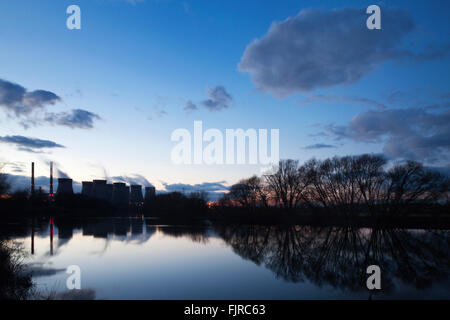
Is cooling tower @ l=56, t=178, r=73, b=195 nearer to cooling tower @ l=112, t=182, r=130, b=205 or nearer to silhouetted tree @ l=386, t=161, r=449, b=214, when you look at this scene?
cooling tower @ l=112, t=182, r=130, b=205

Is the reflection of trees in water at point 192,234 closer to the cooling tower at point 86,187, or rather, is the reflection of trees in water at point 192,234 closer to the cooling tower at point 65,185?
the cooling tower at point 65,185

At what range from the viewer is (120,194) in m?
177

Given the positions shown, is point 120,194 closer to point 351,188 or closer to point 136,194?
point 136,194

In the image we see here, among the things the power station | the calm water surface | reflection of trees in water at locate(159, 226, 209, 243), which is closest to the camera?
the calm water surface

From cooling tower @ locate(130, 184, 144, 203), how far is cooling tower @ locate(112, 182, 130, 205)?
6330 millimetres

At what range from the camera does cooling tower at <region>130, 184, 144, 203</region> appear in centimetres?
18775

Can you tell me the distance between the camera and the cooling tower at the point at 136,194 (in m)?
188

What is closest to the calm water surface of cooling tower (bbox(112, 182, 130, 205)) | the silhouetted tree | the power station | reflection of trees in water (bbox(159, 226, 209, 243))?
reflection of trees in water (bbox(159, 226, 209, 243))

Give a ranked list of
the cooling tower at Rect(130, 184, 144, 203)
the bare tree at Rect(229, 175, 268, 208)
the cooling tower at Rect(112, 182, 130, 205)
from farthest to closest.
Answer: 1. the cooling tower at Rect(130, 184, 144, 203)
2. the cooling tower at Rect(112, 182, 130, 205)
3. the bare tree at Rect(229, 175, 268, 208)

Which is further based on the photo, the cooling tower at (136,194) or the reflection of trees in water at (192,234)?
the cooling tower at (136,194)

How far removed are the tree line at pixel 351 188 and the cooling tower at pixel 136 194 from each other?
131 metres

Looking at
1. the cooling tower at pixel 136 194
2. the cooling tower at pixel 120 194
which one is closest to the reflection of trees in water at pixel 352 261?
the cooling tower at pixel 120 194

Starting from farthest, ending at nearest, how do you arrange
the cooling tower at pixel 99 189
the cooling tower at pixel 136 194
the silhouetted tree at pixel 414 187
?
the cooling tower at pixel 136 194
the cooling tower at pixel 99 189
the silhouetted tree at pixel 414 187
